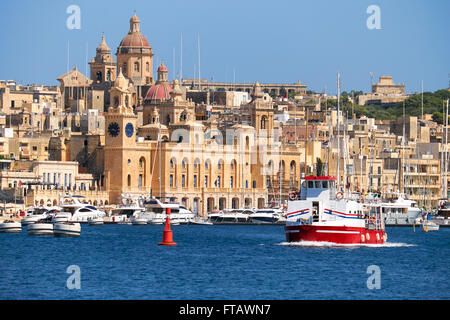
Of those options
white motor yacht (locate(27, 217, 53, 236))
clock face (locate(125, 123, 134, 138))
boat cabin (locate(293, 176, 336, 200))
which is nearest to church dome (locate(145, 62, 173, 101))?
clock face (locate(125, 123, 134, 138))

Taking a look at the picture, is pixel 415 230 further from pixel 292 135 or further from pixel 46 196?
pixel 292 135

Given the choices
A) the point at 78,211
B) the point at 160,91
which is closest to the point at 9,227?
the point at 78,211

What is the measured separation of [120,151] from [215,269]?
255 ft

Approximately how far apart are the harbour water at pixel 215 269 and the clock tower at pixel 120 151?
46.3 metres

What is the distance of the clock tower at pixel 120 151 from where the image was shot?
461 feet

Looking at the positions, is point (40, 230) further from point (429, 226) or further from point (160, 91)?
point (160, 91)

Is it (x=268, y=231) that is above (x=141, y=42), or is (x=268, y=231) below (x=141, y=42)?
below

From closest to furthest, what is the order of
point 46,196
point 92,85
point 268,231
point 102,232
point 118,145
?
point 102,232
point 268,231
point 46,196
point 118,145
point 92,85

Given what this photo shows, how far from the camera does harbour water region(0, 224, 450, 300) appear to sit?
177 ft

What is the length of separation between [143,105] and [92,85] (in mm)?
14756

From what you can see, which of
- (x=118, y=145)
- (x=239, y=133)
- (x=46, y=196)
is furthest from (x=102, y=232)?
(x=239, y=133)

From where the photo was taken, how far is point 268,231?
365 feet
